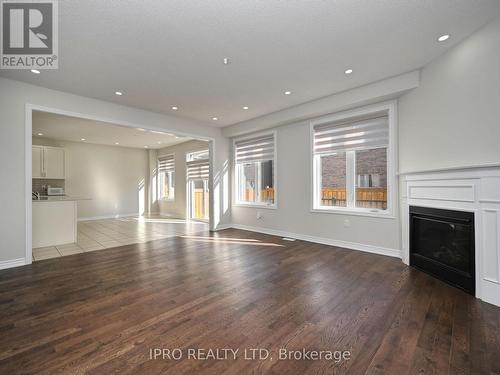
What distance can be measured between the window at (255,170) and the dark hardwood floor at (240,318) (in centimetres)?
264

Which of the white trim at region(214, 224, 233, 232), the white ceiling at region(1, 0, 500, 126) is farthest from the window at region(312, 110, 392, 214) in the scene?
the white trim at region(214, 224, 233, 232)

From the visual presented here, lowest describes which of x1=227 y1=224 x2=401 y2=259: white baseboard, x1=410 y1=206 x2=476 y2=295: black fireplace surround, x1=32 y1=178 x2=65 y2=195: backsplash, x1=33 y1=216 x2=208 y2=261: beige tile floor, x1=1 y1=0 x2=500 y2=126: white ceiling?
x1=33 y1=216 x2=208 y2=261: beige tile floor

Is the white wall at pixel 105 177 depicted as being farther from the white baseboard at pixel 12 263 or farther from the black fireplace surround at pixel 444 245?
the black fireplace surround at pixel 444 245

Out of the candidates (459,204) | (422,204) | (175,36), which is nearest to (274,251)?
(422,204)

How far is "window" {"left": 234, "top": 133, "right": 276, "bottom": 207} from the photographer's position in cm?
572

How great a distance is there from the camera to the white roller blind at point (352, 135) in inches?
157

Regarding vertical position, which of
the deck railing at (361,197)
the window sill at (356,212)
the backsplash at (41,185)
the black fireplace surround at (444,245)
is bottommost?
the black fireplace surround at (444,245)

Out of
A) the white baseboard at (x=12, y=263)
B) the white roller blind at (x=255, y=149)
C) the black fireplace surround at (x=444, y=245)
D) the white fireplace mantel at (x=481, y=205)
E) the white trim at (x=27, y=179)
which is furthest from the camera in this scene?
the white roller blind at (x=255, y=149)

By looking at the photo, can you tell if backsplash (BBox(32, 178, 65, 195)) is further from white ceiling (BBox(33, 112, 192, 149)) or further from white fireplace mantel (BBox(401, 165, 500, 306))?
white fireplace mantel (BBox(401, 165, 500, 306))

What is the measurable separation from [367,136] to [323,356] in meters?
3.67

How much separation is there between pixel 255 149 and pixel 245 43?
3.43 m

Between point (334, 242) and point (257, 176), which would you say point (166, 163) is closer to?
point (257, 176)

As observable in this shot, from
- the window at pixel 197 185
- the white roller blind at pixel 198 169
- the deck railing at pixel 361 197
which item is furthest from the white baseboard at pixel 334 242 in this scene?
the white roller blind at pixel 198 169

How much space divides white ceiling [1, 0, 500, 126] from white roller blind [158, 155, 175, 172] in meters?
5.01
